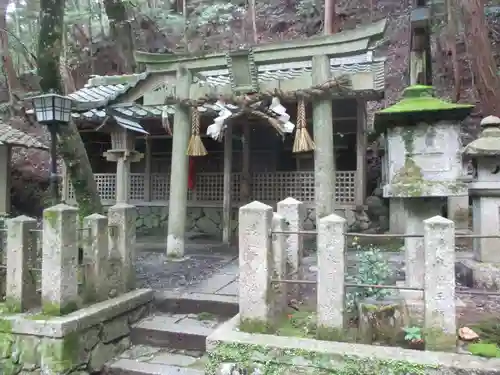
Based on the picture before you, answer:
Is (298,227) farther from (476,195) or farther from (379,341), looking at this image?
(476,195)

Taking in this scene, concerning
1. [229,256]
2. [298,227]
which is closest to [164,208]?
[229,256]

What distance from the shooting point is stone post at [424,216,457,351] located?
3299 millimetres

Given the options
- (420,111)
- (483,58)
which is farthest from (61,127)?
(483,58)

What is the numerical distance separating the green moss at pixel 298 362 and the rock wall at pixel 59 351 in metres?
1.64

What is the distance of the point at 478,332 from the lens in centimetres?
370

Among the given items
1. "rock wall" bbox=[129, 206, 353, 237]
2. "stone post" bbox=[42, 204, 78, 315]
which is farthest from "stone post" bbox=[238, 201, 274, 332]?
"rock wall" bbox=[129, 206, 353, 237]

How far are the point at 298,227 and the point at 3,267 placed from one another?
3.72m

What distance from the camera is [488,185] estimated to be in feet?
16.7

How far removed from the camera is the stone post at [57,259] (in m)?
4.29

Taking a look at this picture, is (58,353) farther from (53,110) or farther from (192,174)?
(192,174)

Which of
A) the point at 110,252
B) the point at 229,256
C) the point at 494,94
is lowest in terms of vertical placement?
the point at 229,256

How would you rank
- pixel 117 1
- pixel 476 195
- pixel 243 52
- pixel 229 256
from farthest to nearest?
pixel 117 1 < pixel 229 256 < pixel 243 52 < pixel 476 195

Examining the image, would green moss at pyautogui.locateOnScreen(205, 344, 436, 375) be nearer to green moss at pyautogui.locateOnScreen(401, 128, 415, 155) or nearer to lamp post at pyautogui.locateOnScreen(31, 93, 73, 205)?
green moss at pyautogui.locateOnScreen(401, 128, 415, 155)

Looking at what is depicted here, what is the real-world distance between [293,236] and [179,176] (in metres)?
4.41
